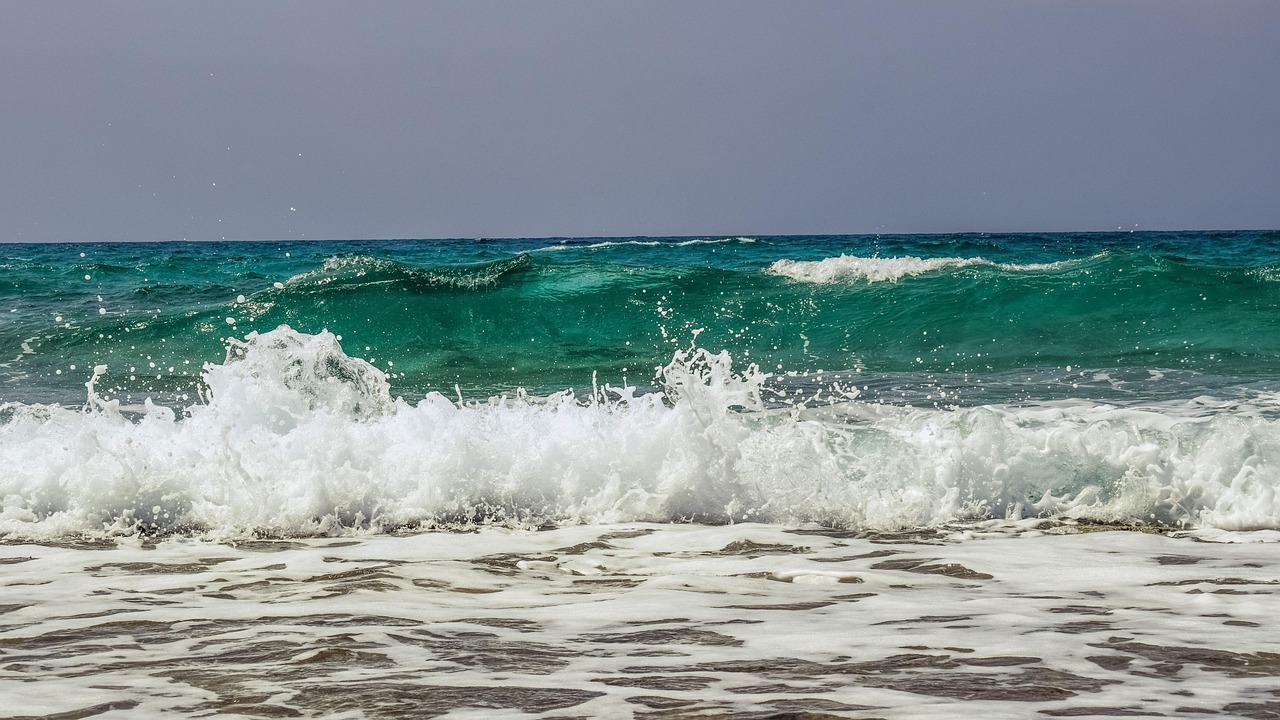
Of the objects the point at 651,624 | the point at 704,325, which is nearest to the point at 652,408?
the point at 651,624

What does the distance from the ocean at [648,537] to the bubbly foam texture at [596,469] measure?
2 centimetres

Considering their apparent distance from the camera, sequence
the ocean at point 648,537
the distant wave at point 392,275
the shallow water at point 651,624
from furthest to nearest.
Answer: the distant wave at point 392,275 → the ocean at point 648,537 → the shallow water at point 651,624

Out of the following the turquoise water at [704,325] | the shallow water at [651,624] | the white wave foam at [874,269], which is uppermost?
the white wave foam at [874,269]

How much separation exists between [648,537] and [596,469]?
757mm

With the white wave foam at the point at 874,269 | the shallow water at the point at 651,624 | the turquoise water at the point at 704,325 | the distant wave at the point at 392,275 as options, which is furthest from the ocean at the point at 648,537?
the white wave foam at the point at 874,269

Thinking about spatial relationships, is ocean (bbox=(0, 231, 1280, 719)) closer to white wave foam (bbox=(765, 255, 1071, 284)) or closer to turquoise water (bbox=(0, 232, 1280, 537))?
turquoise water (bbox=(0, 232, 1280, 537))

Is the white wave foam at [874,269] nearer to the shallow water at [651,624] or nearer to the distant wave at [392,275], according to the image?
→ the distant wave at [392,275]

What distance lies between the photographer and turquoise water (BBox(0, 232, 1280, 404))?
998 cm

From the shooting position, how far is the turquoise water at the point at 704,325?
9.98 metres

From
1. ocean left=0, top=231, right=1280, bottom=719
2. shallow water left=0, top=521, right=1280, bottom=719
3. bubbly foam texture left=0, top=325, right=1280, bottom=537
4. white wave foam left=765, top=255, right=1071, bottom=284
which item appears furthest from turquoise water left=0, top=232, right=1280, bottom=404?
shallow water left=0, top=521, right=1280, bottom=719

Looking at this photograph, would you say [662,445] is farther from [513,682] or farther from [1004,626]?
[513,682]

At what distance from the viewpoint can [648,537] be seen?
507 cm

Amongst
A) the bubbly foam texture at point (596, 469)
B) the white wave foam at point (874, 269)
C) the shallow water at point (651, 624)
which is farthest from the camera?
the white wave foam at point (874, 269)

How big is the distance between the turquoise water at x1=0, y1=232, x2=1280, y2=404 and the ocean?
15cm
